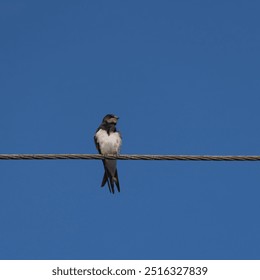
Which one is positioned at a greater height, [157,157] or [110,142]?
[110,142]

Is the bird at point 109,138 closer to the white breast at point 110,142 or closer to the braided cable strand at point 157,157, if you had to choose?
the white breast at point 110,142

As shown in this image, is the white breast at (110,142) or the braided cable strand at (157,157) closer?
the braided cable strand at (157,157)

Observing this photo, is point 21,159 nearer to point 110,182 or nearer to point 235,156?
point 235,156

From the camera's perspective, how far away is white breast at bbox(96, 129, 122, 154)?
7.71 m

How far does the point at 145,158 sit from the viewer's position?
455 centimetres

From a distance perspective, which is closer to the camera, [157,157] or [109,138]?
[157,157]

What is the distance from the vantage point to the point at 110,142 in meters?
7.71

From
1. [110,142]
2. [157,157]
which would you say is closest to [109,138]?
[110,142]

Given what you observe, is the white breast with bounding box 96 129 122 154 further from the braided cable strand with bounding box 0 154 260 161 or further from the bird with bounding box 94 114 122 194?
the braided cable strand with bounding box 0 154 260 161

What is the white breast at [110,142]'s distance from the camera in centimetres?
771

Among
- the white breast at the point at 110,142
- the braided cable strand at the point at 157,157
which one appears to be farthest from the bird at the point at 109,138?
the braided cable strand at the point at 157,157

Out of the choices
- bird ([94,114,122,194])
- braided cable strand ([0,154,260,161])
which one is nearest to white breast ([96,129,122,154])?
bird ([94,114,122,194])

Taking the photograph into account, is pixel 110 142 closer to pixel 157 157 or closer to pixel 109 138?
pixel 109 138
